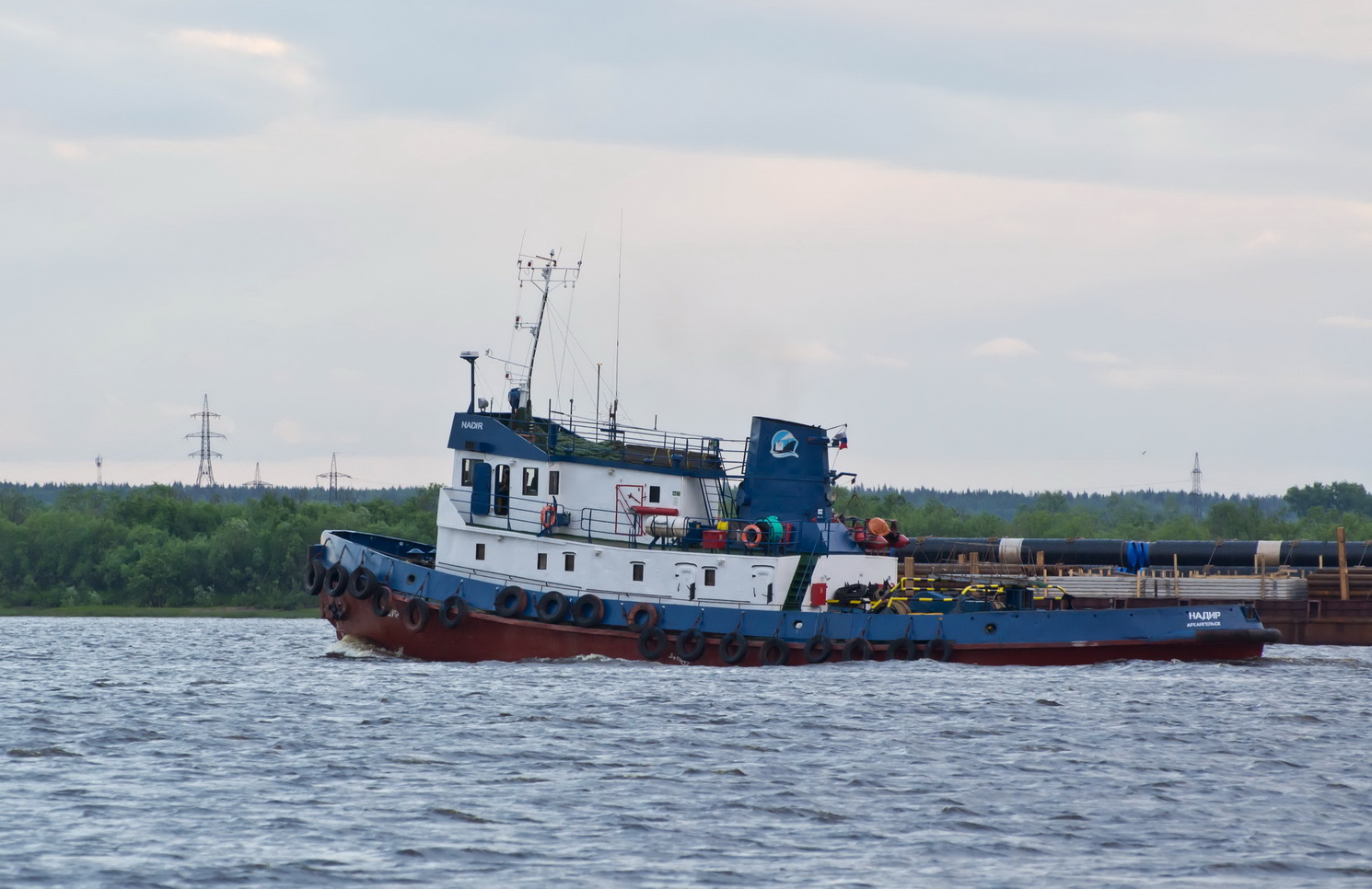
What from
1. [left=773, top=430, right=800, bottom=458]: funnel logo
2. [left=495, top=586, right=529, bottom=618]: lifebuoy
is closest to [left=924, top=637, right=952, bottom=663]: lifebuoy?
[left=773, top=430, right=800, bottom=458]: funnel logo

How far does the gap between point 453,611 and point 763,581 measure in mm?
6461

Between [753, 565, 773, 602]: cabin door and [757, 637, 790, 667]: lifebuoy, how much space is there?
1106 millimetres

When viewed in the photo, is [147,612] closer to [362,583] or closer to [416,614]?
[362,583]

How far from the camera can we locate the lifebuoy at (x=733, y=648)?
31.5 m

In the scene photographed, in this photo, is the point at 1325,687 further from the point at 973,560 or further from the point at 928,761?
the point at 973,560

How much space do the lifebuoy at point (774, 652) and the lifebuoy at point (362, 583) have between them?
8.65 meters

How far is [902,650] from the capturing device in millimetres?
31391

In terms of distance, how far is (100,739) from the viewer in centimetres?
2214

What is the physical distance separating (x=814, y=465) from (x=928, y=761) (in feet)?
47.1

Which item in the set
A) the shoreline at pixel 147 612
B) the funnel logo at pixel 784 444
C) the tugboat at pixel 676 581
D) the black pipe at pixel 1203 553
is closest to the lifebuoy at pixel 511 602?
the tugboat at pixel 676 581

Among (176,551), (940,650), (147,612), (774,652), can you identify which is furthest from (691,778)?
(176,551)

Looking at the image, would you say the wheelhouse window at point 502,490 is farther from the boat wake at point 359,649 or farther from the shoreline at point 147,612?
the shoreline at point 147,612

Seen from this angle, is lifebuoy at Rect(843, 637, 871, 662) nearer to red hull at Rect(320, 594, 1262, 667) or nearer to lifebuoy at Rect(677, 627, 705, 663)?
red hull at Rect(320, 594, 1262, 667)

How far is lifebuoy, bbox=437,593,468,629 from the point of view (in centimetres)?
3281
